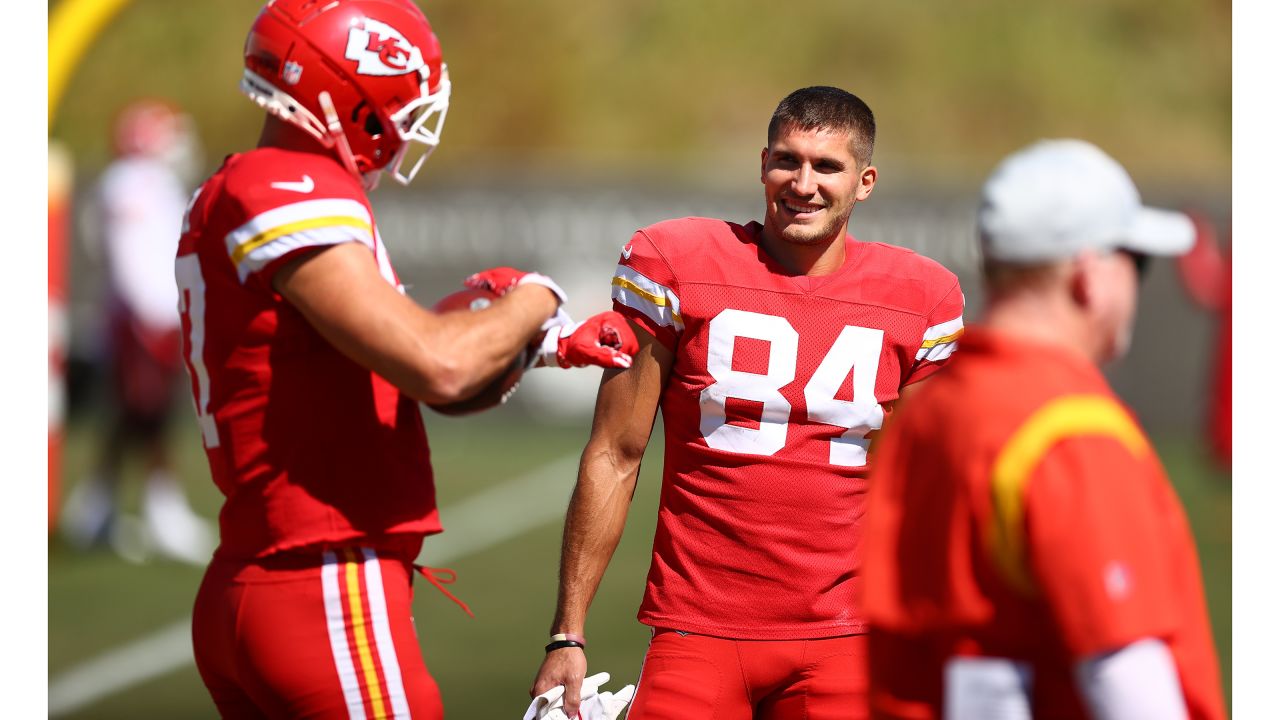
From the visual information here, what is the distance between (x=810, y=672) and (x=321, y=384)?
123cm

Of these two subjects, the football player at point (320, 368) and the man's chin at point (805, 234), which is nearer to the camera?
the football player at point (320, 368)

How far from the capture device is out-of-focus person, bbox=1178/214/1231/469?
11961mm

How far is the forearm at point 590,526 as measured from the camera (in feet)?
10.9

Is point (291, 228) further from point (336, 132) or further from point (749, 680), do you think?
point (749, 680)

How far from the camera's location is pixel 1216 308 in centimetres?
1376

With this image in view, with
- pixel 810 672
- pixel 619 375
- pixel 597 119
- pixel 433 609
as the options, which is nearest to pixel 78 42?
pixel 433 609

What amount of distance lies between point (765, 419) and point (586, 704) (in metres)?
0.75

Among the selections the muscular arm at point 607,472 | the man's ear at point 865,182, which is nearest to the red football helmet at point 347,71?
the muscular arm at point 607,472

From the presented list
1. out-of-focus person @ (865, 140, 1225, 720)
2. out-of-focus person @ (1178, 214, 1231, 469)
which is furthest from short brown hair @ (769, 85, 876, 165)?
out-of-focus person @ (1178, 214, 1231, 469)

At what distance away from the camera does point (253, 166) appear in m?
2.77

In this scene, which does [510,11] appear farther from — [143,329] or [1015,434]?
[1015,434]

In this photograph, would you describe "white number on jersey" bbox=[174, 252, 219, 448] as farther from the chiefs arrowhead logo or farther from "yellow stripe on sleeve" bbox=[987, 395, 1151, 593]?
"yellow stripe on sleeve" bbox=[987, 395, 1151, 593]

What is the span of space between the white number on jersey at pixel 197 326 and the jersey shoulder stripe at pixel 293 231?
0.14m

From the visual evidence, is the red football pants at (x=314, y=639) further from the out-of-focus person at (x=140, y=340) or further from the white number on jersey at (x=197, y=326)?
the out-of-focus person at (x=140, y=340)
